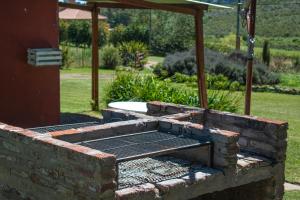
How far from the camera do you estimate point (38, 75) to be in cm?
986

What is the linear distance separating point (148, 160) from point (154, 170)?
554 mm

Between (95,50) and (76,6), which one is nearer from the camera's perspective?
(76,6)

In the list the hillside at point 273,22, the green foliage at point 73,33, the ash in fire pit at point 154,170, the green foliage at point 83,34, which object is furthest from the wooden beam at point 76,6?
the hillside at point 273,22

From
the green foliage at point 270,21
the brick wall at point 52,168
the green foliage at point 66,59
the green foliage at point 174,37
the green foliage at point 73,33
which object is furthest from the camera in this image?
the green foliage at point 270,21

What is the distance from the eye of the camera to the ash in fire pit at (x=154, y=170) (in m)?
5.91

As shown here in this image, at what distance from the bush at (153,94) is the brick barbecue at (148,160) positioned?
475 centimetres

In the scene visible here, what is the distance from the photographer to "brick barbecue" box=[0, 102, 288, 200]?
5.22 m

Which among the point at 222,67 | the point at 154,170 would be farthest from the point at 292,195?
the point at 222,67

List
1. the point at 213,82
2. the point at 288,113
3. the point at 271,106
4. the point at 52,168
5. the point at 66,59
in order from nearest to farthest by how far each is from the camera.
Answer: the point at 52,168 < the point at 288,113 < the point at 271,106 < the point at 213,82 < the point at 66,59

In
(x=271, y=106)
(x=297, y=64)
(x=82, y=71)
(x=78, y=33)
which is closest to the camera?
(x=271, y=106)

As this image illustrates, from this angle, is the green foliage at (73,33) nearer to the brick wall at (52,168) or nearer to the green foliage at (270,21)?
the green foliage at (270,21)

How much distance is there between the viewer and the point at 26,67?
9.67 metres

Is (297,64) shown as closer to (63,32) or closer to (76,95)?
(76,95)

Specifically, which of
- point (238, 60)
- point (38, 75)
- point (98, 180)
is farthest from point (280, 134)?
point (238, 60)
